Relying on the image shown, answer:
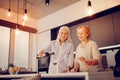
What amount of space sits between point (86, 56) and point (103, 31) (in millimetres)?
2398

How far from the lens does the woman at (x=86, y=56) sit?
4.19 ft

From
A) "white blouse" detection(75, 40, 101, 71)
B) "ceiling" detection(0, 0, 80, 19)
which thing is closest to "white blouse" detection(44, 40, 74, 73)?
"white blouse" detection(75, 40, 101, 71)

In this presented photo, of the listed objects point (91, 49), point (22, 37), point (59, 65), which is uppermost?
point (22, 37)

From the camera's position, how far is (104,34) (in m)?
3.67

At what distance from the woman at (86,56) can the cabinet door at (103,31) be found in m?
2.12

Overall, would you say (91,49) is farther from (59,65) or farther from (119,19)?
(119,19)

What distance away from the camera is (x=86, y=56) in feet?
4.79

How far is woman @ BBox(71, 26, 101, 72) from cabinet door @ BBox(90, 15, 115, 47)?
6.97 feet

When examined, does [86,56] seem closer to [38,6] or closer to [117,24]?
[117,24]

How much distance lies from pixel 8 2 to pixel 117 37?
2897mm

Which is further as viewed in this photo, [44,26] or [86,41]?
[44,26]

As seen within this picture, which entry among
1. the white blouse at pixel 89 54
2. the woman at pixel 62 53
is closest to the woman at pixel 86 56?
the white blouse at pixel 89 54

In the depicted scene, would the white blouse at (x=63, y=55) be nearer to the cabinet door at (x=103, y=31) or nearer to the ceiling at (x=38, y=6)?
the cabinet door at (x=103, y=31)

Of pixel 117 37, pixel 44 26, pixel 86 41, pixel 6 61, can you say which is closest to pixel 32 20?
pixel 44 26
